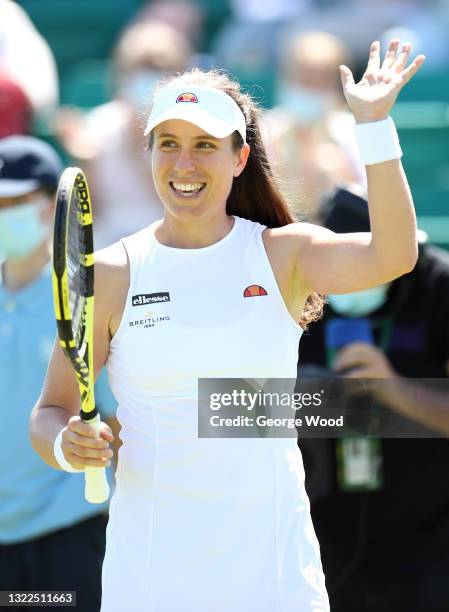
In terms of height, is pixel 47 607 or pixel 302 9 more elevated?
pixel 302 9

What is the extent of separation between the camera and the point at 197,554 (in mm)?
3010

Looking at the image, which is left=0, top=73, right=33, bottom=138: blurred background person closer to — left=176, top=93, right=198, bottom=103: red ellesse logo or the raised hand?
left=176, top=93, right=198, bottom=103: red ellesse logo

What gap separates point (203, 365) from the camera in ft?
9.91

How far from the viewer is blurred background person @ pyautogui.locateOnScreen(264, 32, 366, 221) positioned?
19.6ft

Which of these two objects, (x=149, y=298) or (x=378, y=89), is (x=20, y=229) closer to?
(x=149, y=298)

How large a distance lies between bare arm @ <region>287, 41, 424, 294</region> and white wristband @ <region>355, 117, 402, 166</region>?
0.01 metres

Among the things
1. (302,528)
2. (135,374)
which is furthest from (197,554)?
(135,374)

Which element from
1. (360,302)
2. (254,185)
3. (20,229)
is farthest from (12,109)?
(254,185)

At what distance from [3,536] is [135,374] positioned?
1395 mm

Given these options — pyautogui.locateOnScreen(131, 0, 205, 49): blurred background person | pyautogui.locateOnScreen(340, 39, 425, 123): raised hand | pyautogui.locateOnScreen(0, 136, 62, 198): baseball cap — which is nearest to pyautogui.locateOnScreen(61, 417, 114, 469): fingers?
pyautogui.locateOnScreen(340, 39, 425, 123): raised hand

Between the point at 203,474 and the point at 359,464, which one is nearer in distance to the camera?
the point at 203,474

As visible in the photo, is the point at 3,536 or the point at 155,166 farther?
the point at 3,536

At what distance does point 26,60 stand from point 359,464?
332cm

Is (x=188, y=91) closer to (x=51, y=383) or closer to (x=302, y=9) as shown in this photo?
(x=51, y=383)
